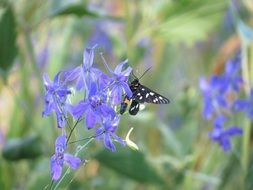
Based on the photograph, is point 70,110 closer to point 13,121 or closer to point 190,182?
point 190,182

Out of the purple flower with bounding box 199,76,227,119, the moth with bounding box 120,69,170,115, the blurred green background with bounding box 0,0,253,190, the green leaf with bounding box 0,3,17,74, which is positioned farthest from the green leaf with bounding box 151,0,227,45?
the moth with bounding box 120,69,170,115

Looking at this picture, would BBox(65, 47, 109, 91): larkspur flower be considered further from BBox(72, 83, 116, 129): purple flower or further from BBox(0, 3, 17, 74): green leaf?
BBox(0, 3, 17, 74): green leaf

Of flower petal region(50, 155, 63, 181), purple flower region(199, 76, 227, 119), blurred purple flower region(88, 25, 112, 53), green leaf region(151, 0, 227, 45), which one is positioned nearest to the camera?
flower petal region(50, 155, 63, 181)

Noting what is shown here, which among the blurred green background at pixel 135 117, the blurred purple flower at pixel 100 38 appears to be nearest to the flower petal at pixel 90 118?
the blurred green background at pixel 135 117

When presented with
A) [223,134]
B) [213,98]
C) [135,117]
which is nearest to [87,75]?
[223,134]

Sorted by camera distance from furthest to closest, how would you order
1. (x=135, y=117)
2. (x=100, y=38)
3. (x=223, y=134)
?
(x=100, y=38) < (x=135, y=117) < (x=223, y=134)

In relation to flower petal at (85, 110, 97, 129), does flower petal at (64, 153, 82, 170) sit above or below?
below

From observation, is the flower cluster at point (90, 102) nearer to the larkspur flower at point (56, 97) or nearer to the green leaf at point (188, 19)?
the larkspur flower at point (56, 97)

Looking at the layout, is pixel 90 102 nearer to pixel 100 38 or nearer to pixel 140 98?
pixel 140 98
